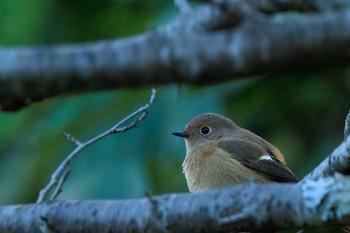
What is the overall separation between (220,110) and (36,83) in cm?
627

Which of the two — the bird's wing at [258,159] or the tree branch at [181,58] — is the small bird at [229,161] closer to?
the bird's wing at [258,159]

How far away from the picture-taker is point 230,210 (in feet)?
11.5

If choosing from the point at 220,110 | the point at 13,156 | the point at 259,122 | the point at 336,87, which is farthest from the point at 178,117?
the point at 13,156

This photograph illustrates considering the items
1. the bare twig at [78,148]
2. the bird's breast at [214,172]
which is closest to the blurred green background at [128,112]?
the bird's breast at [214,172]

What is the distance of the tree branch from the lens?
115 inches

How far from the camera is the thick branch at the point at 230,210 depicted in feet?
11.4

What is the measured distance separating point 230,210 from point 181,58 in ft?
2.55

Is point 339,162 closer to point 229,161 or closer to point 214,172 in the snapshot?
point 214,172

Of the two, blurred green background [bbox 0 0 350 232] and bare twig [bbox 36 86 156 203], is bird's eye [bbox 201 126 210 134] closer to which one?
blurred green background [bbox 0 0 350 232]

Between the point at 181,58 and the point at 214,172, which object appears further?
the point at 214,172

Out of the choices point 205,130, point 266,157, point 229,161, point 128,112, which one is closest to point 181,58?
point 229,161

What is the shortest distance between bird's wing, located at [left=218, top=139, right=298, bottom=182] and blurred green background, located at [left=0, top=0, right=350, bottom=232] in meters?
1.25

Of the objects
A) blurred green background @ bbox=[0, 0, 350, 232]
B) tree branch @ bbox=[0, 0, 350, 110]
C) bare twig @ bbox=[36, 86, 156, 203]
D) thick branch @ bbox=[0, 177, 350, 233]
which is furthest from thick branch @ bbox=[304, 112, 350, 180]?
blurred green background @ bbox=[0, 0, 350, 232]

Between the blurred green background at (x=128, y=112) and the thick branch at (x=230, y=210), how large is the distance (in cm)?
469
